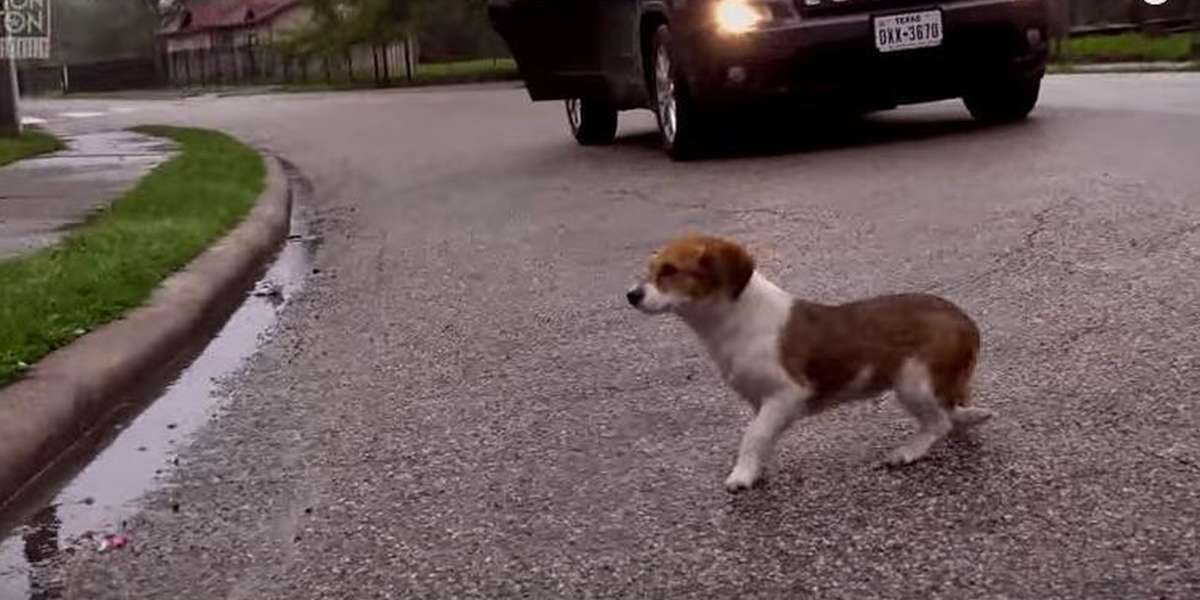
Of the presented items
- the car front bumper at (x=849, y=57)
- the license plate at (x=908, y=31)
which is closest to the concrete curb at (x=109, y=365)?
the car front bumper at (x=849, y=57)

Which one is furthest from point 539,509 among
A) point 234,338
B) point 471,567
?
point 234,338

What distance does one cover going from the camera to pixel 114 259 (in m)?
6.81

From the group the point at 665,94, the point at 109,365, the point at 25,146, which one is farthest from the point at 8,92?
the point at 109,365

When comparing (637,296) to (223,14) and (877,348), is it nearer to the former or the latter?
(877,348)

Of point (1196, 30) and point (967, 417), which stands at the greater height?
point (1196, 30)

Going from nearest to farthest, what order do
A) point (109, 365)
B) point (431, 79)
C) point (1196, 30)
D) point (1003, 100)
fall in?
point (109, 365) < point (1003, 100) < point (1196, 30) < point (431, 79)

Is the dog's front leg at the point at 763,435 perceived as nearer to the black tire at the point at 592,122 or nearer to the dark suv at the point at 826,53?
the dark suv at the point at 826,53

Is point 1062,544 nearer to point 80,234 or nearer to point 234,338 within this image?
point 234,338

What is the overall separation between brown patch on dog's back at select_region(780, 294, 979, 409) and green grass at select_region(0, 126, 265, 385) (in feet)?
7.23

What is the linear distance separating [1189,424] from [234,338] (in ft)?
10.7

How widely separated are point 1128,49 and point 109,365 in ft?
69.9

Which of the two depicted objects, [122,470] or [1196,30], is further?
[1196,30]

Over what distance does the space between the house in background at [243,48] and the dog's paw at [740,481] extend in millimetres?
45466

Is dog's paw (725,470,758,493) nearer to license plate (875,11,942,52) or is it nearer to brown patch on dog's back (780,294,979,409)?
brown patch on dog's back (780,294,979,409)
